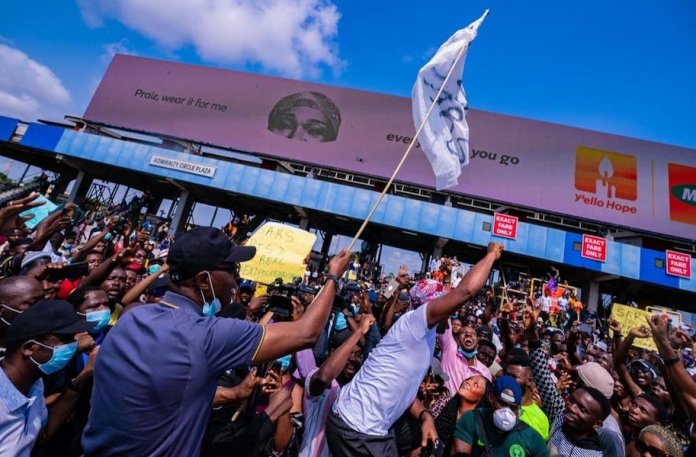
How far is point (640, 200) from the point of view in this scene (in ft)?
70.2

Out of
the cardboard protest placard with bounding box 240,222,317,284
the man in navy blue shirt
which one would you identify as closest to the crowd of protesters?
the man in navy blue shirt

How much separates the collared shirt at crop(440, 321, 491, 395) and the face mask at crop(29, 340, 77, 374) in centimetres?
320

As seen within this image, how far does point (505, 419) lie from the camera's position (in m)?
2.52


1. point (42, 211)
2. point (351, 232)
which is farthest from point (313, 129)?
point (42, 211)

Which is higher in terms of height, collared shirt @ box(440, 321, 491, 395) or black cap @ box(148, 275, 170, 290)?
black cap @ box(148, 275, 170, 290)

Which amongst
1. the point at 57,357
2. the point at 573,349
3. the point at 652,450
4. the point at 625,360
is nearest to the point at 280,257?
the point at 57,357

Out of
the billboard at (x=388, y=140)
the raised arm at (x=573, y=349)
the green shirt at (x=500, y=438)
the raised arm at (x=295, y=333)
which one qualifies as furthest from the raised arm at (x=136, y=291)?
the billboard at (x=388, y=140)

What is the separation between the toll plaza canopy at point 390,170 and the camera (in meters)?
19.7

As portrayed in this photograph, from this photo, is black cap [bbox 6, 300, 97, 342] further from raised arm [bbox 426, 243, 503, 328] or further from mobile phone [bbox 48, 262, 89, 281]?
raised arm [bbox 426, 243, 503, 328]

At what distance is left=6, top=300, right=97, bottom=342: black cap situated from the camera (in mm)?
1823

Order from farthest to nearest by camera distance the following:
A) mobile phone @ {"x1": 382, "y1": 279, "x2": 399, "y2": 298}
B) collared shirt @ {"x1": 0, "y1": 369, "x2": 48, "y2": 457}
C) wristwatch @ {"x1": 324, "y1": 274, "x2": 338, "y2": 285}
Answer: mobile phone @ {"x1": 382, "y1": 279, "x2": 399, "y2": 298} → wristwatch @ {"x1": 324, "y1": 274, "x2": 338, "y2": 285} → collared shirt @ {"x1": 0, "y1": 369, "x2": 48, "y2": 457}

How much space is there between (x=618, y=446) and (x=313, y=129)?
953 inches

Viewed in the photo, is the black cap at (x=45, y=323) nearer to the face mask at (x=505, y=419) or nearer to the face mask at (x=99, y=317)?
the face mask at (x=99, y=317)

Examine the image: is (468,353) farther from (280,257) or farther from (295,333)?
(295,333)
